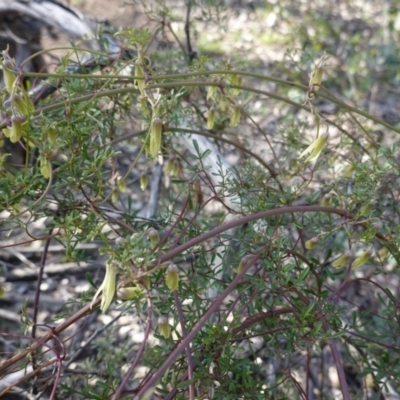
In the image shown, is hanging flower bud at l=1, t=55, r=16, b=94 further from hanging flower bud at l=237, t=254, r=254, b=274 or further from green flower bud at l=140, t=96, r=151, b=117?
hanging flower bud at l=237, t=254, r=254, b=274

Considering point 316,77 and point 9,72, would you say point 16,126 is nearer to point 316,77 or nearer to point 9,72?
point 9,72

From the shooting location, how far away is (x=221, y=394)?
112 centimetres

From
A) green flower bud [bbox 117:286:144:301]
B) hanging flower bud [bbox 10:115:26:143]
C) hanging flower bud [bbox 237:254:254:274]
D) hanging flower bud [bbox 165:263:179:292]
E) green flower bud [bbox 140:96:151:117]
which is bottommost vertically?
green flower bud [bbox 117:286:144:301]

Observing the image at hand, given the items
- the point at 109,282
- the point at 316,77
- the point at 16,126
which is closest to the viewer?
the point at 109,282

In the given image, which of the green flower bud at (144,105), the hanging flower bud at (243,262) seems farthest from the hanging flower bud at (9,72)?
the hanging flower bud at (243,262)

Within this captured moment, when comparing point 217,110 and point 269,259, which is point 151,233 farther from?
point 217,110

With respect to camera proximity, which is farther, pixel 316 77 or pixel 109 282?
pixel 316 77

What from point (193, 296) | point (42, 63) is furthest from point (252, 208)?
point (42, 63)

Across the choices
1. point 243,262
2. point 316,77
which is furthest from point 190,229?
point 316,77

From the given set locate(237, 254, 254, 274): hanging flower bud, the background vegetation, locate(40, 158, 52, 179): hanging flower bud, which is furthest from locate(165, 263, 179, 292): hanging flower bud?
locate(40, 158, 52, 179): hanging flower bud

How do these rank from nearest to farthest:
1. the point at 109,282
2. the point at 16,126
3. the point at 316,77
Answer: the point at 109,282, the point at 16,126, the point at 316,77

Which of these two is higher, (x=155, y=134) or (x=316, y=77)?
(x=316, y=77)

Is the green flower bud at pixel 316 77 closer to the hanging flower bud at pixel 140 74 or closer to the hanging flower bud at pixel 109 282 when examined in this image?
the hanging flower bud at pixel 140 74

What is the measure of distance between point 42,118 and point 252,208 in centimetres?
46
